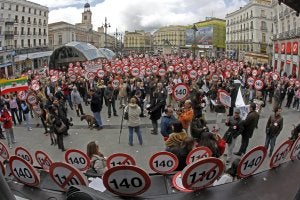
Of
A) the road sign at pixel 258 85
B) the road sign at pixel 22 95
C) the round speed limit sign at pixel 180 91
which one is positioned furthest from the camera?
the road sign at pixel 258 85

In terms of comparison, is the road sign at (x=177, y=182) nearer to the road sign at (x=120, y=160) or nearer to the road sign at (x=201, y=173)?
the road sign at (x=201, y=173)

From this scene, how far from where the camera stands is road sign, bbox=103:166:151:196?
466 centimetres

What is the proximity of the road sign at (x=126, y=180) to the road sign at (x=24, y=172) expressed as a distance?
1.17 meters

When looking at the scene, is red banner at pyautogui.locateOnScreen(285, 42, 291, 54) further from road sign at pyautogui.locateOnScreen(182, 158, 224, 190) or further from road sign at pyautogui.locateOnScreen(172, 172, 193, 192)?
road sign at pyautogui.locateOnScreen(182, 158, 224, 190)

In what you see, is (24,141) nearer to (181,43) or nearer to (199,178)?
(199,178)

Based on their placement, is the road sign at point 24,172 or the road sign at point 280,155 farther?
the road sign at point 280,155

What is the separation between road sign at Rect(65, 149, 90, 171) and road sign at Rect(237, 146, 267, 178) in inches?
108

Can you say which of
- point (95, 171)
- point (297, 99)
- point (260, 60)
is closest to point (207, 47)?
point (260, 60)

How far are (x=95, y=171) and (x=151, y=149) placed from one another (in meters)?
4.80

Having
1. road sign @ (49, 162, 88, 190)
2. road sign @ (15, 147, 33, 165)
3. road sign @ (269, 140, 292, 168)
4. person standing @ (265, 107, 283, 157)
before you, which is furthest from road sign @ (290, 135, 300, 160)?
road sign @ (15, 147, 33, 165)

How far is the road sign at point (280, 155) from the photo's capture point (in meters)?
5.64

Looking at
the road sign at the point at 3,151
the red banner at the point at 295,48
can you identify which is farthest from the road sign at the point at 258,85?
the red banner at the point at 295,48

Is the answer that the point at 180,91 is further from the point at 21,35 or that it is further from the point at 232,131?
the point at 21,35

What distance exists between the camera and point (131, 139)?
435 inches
